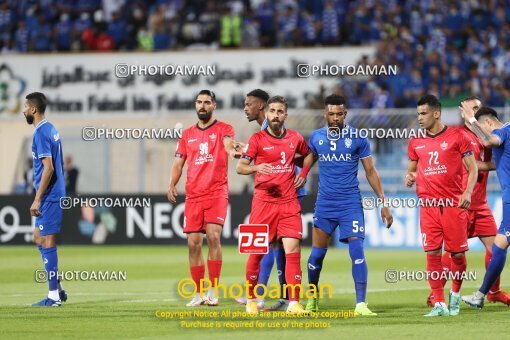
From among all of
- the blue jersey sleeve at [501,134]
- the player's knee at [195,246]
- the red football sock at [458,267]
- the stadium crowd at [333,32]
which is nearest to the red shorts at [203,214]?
the player's knee at [195,246]

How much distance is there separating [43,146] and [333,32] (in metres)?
19.2

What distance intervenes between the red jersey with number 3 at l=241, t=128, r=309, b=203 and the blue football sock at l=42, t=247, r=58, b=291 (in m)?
3.15

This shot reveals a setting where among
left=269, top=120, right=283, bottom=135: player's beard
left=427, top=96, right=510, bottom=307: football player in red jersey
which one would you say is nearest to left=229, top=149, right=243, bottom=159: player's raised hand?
left=269, top=120, right=283, bottom=135: player's beard

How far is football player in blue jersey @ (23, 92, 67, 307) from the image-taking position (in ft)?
47.8

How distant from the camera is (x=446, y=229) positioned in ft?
43.4

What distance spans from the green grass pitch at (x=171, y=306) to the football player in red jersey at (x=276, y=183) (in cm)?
96

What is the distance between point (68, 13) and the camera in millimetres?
35875

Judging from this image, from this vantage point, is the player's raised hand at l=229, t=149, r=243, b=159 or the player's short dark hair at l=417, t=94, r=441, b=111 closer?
the player's short dark hair at l=417, t=94, r=441, b=111

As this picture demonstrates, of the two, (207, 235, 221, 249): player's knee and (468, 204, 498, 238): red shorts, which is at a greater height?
(468, 204, 498, 238): red shorts

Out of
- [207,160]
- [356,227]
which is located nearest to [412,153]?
[356,227]

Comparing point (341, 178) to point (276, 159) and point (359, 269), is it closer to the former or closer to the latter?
point (276, 159)

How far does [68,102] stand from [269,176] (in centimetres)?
2239

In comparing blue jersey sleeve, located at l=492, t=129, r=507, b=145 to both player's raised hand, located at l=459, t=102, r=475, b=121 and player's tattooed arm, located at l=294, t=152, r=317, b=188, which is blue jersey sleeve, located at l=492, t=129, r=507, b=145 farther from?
player's tattooed arm, located at l=294, t=152, r=317, b=188

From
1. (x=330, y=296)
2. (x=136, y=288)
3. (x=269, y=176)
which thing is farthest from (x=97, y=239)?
(x=269, y=176)
